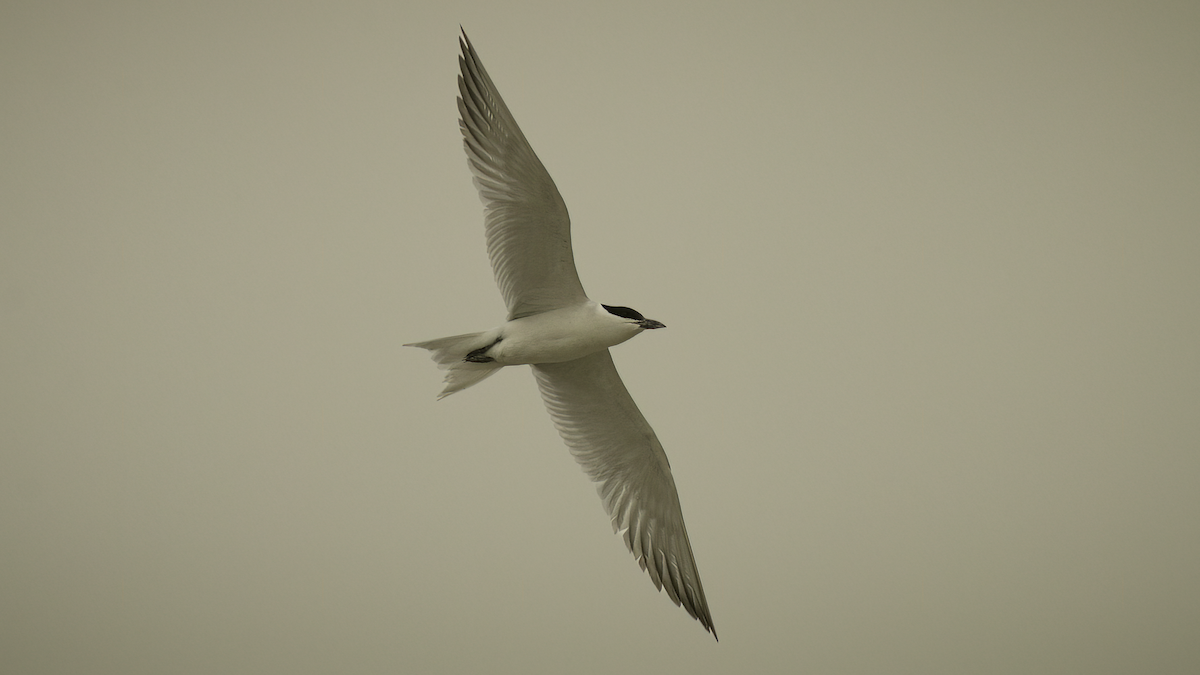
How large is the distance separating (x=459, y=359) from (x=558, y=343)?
0.44 metres

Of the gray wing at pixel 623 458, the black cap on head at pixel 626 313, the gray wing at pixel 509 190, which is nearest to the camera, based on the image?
the gray wing at pixel 509 190

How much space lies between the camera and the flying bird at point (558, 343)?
148 inches

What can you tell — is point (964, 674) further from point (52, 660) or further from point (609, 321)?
point (52, 660)

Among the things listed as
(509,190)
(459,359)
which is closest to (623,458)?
(459,359)

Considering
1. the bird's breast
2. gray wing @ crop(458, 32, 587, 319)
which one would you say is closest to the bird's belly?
the bird's breast

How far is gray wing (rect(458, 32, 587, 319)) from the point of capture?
12.2 ft

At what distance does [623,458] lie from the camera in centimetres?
435

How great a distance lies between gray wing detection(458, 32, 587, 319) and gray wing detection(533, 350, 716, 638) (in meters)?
0.56

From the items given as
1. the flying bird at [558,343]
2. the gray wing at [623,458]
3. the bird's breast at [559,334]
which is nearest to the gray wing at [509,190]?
the flying bird at [558,343]

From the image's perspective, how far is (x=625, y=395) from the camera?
428cm

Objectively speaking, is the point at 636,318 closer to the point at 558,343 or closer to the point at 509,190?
the point at 558,343

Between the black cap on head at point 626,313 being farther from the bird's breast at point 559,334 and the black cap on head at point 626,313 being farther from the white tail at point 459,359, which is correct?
the white tail at point 459,359

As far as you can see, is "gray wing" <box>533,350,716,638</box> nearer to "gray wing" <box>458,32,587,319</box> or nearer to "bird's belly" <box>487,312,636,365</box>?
"bird's belly" <box>487,312,636,365</box>

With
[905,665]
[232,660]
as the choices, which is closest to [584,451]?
[905,665]
